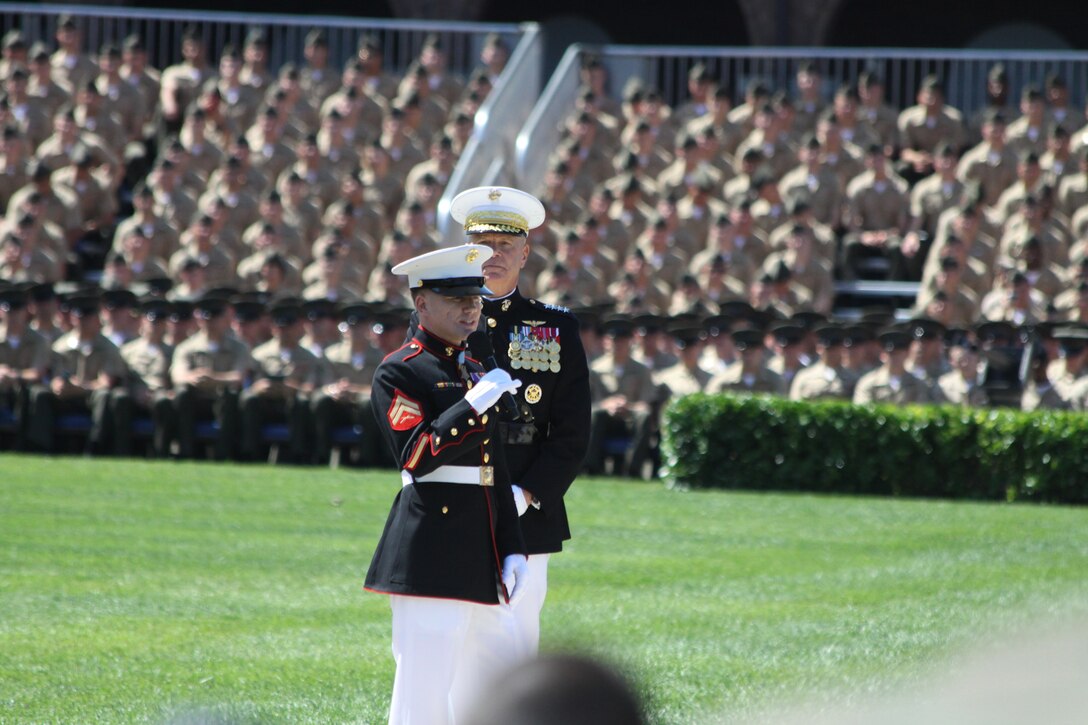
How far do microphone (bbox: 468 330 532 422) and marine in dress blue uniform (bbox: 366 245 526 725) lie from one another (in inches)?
3.2

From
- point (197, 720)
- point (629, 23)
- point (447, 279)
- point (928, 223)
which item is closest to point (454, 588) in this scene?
point (447, 279)

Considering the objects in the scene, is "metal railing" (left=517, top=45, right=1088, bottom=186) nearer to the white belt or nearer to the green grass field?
the green grass field

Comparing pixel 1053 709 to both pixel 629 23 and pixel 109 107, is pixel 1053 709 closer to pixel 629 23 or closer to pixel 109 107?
pixel 109 107

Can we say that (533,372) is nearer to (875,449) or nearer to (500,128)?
(875,449)

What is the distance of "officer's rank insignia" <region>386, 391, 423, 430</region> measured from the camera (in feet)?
17.3

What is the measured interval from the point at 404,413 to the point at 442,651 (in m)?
0.74

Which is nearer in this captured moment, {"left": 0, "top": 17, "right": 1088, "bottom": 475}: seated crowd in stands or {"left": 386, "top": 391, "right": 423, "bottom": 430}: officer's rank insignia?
{"left": 386, "top": 391, "right": 423, "bottom": 430}: officer's rank insignia

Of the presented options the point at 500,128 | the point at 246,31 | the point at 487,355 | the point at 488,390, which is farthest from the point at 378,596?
the point at 246,31

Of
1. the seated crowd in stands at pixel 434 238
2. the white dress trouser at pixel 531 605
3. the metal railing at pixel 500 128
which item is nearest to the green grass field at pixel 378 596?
the white dress trouser at pixel 531 605

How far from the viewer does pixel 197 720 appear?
86.7 inches

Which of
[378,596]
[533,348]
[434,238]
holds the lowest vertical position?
[378,596]

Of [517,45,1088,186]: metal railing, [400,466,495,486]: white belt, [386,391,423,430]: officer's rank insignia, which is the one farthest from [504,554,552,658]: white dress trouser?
[517,45,1088,186]: metal railing

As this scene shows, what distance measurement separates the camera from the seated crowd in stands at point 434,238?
1777 cm

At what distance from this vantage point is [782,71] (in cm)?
2338
